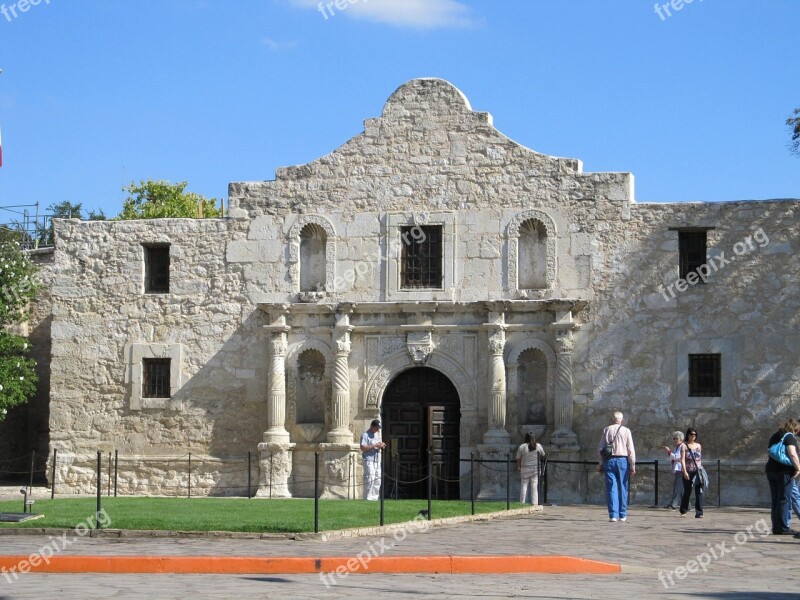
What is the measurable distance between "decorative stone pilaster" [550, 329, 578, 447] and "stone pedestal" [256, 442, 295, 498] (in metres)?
5.28

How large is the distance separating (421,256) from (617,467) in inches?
331

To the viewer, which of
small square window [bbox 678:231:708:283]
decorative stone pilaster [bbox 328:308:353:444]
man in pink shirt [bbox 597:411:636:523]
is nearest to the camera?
man in pink shirt [bbox 597:411:636:523]

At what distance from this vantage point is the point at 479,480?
26.6 m

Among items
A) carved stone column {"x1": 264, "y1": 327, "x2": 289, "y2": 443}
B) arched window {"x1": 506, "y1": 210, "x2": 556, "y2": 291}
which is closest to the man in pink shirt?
arched window {"x1": 506, "y1": 210, "x2": 556, "y2": 291}

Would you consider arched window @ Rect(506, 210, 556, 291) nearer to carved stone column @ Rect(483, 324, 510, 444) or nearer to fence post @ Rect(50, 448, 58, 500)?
carved stone column @ Rect(483, 324, 510, 444)

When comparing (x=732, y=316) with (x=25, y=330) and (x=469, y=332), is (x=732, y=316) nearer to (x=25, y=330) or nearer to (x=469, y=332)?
(x=469, y=332)

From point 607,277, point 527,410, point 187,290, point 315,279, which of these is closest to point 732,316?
point 607,277

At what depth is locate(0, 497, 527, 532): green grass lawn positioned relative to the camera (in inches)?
704

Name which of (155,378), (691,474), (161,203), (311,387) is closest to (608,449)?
(691,474)

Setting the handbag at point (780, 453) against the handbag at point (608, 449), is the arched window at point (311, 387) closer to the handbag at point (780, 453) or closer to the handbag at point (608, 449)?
the handbag at point (608, 449)

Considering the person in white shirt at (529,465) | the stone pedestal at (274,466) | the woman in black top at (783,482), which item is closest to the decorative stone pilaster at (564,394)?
the person in white shirt at (529,465)

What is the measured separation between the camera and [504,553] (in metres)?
15.3

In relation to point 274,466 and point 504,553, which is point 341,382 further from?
point 504,553

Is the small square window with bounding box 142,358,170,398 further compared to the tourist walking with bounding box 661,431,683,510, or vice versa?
the small square window with bounding box 142,358,170,398
